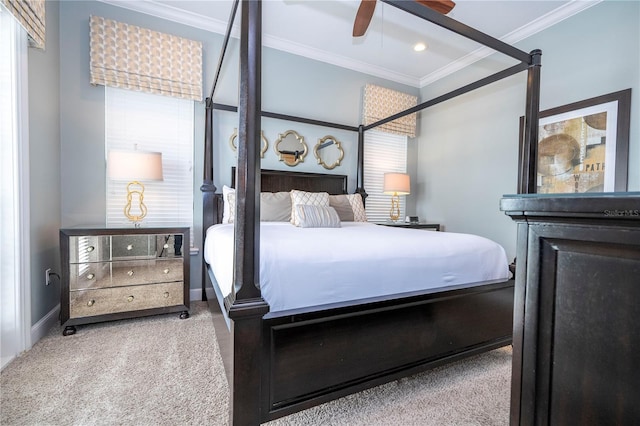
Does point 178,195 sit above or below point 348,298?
above

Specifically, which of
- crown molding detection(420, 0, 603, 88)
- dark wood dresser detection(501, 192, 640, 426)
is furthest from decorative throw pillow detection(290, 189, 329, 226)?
crown molding detection(420, 0, 603, 88)

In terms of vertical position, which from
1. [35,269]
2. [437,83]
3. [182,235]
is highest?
[437,83]

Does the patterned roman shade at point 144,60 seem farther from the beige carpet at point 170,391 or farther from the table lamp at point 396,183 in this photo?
the table lamp at point 396,183

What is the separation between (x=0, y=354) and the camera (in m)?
1.75

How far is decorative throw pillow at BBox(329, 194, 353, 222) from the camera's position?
3.13m

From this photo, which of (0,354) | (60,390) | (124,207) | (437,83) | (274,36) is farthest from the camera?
(437,83)

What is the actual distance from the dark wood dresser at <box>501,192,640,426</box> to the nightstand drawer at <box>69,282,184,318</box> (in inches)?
99.5

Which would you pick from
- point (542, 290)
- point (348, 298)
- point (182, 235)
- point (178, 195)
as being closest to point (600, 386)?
point (542, 290)

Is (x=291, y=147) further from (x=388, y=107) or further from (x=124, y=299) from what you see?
(x=124, y=299)

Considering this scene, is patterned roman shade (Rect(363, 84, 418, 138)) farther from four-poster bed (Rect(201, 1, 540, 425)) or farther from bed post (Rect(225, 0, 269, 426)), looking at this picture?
bed post (Rect(225, 0, 269, 426))

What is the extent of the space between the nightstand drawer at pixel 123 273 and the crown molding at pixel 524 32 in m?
4.13

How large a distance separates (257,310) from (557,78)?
3558 millimetres

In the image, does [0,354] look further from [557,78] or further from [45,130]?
[557,78]

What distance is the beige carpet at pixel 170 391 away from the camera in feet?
4.41
